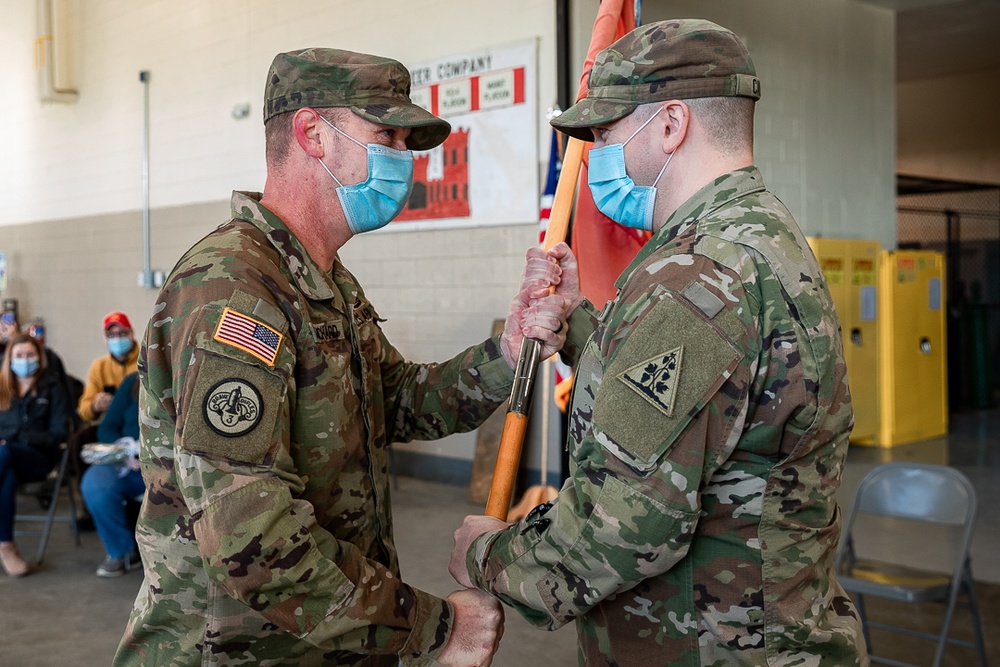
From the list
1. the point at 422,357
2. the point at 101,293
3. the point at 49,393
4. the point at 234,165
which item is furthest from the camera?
the point at 101,293

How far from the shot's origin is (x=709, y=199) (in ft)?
4.66

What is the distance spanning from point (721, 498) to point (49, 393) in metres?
4.78

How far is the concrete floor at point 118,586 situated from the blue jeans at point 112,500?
168mm

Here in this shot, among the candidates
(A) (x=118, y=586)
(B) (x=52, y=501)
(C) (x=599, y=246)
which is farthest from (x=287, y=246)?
(B) (x=52, y=501)

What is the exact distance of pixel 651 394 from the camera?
1.26m

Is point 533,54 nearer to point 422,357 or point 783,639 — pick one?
point 422,357

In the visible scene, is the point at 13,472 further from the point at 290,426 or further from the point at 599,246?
the point at 290,426

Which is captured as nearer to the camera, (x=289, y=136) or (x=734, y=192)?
(x=734, y=192)

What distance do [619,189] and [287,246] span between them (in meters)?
0.56

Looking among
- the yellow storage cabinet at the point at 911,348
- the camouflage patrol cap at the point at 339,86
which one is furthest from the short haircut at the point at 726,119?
the yellow storage cabinet at the point at 911,348

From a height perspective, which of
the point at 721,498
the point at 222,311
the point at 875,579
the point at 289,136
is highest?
the point at 289,136

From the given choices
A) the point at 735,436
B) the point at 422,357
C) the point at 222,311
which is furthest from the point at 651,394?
the point at 422,357

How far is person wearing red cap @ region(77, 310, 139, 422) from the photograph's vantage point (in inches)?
213

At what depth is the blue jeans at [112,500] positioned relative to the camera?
4633mm
